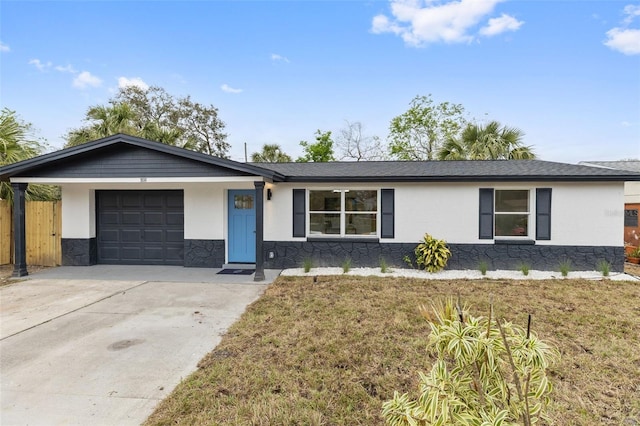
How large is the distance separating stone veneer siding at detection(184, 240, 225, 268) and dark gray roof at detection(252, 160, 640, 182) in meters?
2.82

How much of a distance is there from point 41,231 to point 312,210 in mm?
7948

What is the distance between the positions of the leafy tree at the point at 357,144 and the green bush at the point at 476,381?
969 inches

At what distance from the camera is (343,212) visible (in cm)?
876

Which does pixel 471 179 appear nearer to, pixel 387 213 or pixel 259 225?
pixel 387 213

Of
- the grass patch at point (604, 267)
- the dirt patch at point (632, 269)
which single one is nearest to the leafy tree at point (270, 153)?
the grass patch at point (604, 267)

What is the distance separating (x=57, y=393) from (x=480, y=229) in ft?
28.2

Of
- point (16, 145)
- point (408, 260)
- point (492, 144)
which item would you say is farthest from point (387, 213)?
point (16, 145)

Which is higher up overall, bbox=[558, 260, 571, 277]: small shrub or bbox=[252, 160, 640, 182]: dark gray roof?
bbox=[252, 160, 640, 182]: dark gray roof

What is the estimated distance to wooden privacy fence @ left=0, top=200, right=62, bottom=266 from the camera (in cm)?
924

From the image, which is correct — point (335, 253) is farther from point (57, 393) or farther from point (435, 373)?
point (435, 373)

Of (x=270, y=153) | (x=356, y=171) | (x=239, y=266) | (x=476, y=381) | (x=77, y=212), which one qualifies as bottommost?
(x=239, y=266)

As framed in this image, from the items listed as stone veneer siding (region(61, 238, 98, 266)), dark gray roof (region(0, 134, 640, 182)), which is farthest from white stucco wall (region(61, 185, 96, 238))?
dark gray roof (region(0, 134, 640, 182))

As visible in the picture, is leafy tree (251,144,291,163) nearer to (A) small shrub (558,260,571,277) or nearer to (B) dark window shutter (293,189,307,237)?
(B) dark window shutter (293,189,307,237)

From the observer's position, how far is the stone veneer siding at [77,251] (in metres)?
9.13
